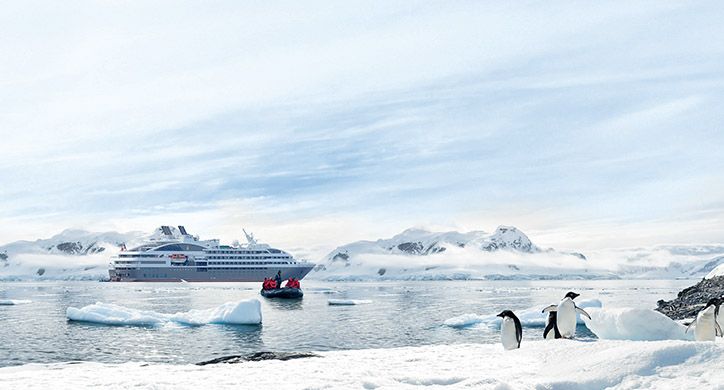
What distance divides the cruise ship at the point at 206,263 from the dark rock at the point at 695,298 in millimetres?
94110

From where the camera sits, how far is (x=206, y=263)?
12438cm

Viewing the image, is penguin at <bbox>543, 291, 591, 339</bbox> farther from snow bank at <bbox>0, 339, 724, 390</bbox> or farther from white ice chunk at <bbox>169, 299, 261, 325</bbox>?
white ice chunk at <bbox>169, 299, 261, 325</bbox>

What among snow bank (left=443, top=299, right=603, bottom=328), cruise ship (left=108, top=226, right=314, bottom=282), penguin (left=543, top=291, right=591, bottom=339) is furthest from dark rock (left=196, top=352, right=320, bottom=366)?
cruise ship (left=108, top=226, right=314, bottom=282)

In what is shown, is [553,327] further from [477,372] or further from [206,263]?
[206,263]

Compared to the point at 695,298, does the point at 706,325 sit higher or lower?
higher

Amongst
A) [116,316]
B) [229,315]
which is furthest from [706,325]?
[116,316]

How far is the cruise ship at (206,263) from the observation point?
399ft

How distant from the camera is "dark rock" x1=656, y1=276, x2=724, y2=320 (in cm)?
2510

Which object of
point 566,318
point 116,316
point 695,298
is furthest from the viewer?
point 116,316

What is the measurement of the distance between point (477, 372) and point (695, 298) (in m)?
23.5

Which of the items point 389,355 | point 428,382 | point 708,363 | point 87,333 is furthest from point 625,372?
point 87,333

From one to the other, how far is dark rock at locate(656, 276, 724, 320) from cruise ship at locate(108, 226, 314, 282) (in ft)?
309

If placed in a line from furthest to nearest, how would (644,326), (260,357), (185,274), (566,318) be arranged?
(185,274) < (566,318) < (644,326) < (260,357)

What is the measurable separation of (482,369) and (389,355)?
8.55 feet
